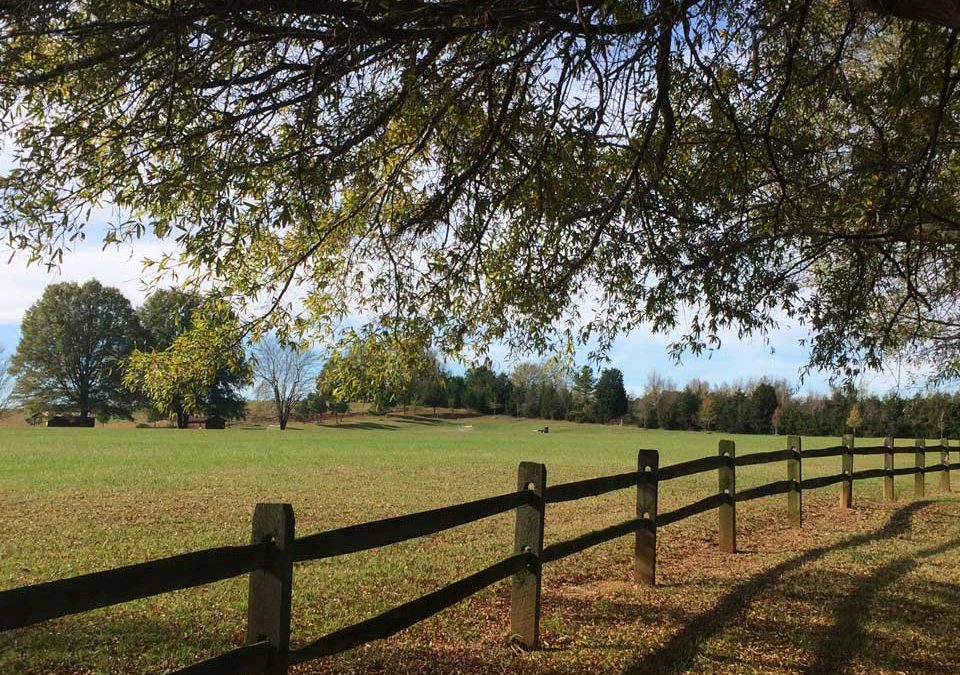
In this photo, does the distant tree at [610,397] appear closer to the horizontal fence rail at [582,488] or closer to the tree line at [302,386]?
the tree line at [302,386]

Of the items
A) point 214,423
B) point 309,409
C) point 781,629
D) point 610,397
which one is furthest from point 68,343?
point 781,629

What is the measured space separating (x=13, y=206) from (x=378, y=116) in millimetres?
3341

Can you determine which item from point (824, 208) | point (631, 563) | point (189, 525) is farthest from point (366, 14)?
point (189, 525)

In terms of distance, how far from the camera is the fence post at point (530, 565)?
20.0ft

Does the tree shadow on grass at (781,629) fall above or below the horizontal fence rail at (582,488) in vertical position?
below

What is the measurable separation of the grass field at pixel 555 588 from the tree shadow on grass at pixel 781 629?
0.09 ft

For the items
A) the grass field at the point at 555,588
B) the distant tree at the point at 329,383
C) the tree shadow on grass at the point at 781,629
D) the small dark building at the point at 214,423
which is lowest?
the small dark building at the point at 214,423

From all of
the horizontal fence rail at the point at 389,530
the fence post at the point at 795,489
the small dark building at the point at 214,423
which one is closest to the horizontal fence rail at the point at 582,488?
the horizontal fence rail at the point at 389,530

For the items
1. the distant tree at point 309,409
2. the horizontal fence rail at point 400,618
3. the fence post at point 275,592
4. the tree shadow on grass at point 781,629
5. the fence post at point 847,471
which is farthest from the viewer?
the distant tree at point 309,409

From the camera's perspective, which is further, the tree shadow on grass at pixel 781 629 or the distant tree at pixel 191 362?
the distant tree at pixel 191 362

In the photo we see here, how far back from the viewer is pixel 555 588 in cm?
846

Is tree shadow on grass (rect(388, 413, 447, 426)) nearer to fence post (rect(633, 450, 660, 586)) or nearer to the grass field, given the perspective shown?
the grass field

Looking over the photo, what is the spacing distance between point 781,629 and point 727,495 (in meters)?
3.63

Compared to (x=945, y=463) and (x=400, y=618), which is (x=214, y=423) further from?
(x=400, y=618)
